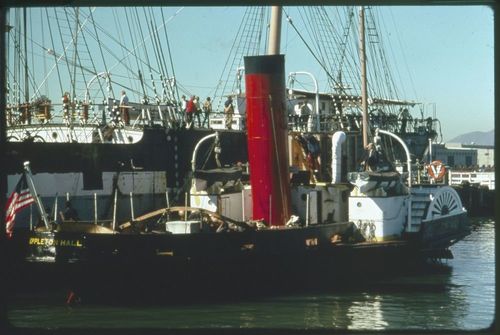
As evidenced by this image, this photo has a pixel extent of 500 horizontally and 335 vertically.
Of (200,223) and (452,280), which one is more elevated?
(200,223)

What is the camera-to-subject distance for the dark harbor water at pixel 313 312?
1483 centimetres

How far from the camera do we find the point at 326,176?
23.5 m

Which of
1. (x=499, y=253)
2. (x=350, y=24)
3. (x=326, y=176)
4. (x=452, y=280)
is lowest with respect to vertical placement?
(x=452, y=280)

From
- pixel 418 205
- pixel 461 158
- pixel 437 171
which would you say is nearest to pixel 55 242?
pixel 418 205

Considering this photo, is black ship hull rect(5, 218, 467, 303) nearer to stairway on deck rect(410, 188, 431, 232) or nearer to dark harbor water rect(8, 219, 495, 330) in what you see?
dark harbor water rect(8, 219, 495, 330)

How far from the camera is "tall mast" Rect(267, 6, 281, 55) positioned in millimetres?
19297

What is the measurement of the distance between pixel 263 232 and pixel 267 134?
2774 mm

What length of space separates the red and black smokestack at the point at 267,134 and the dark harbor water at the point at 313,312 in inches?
101

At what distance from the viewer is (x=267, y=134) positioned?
19.0 metres

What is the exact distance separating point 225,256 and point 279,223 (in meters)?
2.74

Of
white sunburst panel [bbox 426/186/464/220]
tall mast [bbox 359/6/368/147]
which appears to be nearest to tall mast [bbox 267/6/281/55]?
white sunburst panel [bbox 426/186/464/220]

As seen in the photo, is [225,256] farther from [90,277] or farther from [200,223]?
[90,277]

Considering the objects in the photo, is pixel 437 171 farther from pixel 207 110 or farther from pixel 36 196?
pixel 36 196

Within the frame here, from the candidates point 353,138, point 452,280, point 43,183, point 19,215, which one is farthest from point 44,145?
point 452,280
